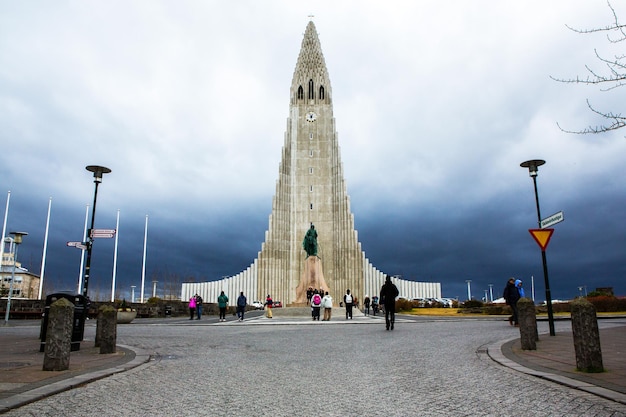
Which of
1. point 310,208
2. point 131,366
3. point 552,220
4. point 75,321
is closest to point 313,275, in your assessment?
point 310,208

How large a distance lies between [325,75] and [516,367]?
69320mm

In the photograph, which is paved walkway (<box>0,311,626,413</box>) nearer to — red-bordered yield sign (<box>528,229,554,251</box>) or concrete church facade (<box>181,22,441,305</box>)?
red-bordered yield sign (<box>528,229,554,251</box>)

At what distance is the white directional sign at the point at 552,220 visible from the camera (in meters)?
11.6

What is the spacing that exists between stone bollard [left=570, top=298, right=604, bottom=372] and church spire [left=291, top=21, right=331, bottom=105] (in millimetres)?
66946

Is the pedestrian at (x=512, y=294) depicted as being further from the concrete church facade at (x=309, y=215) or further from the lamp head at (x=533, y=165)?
the concrete church facade at (x=309, y=215)

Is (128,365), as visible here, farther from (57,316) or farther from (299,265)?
(299,265)

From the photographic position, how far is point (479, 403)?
527 centimetres

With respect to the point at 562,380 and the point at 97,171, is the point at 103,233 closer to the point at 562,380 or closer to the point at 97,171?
the point at 97,171

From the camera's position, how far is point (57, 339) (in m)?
7.50

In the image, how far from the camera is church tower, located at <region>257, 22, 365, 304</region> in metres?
66.6

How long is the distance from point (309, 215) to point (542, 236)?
2238 inches

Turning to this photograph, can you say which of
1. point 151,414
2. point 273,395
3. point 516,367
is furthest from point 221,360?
point 516,367

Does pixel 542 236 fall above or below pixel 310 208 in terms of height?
below

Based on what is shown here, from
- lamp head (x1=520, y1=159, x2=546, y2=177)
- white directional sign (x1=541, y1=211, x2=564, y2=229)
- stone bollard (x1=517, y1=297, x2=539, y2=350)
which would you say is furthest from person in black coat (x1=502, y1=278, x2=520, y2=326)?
stone bollard (x1=517, y1=297, x2=539, y2=350)
